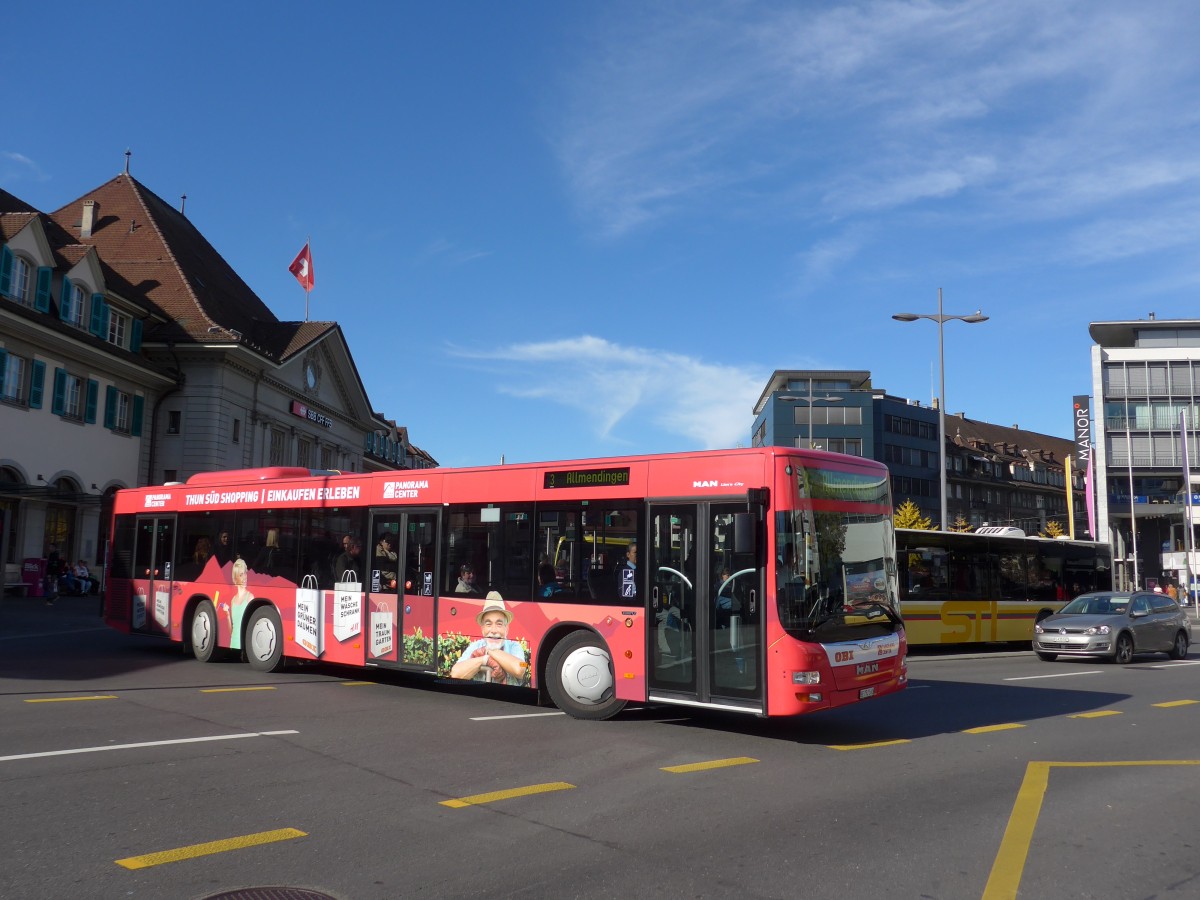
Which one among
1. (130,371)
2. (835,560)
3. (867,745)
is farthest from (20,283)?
(867,745)

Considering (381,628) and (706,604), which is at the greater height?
(706,604)

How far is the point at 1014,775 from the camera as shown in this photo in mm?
8523

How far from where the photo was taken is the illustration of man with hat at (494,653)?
12.0 metres

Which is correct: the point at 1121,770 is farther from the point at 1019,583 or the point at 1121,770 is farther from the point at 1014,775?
the point at 1019,583

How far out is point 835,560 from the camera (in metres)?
10.2

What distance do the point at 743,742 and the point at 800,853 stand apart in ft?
13.7

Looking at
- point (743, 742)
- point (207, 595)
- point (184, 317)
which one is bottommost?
point (743, 742)

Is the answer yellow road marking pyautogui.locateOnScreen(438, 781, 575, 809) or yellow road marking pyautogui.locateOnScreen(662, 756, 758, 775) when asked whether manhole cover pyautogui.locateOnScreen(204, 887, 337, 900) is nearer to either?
yellow road marking pyautogui.locateOnScreen(438, 781, 575, 809)

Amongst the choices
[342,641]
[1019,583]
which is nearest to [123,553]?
[342,641]

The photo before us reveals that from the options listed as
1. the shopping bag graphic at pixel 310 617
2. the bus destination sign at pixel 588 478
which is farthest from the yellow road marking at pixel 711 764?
the shopping bag graphic at pixel 310 617

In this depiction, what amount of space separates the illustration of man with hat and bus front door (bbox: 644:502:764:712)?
2.05 meters

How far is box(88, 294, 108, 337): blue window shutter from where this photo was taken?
37875 mm

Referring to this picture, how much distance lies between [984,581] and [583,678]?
16059 mm

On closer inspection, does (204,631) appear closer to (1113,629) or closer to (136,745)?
(136,745)
